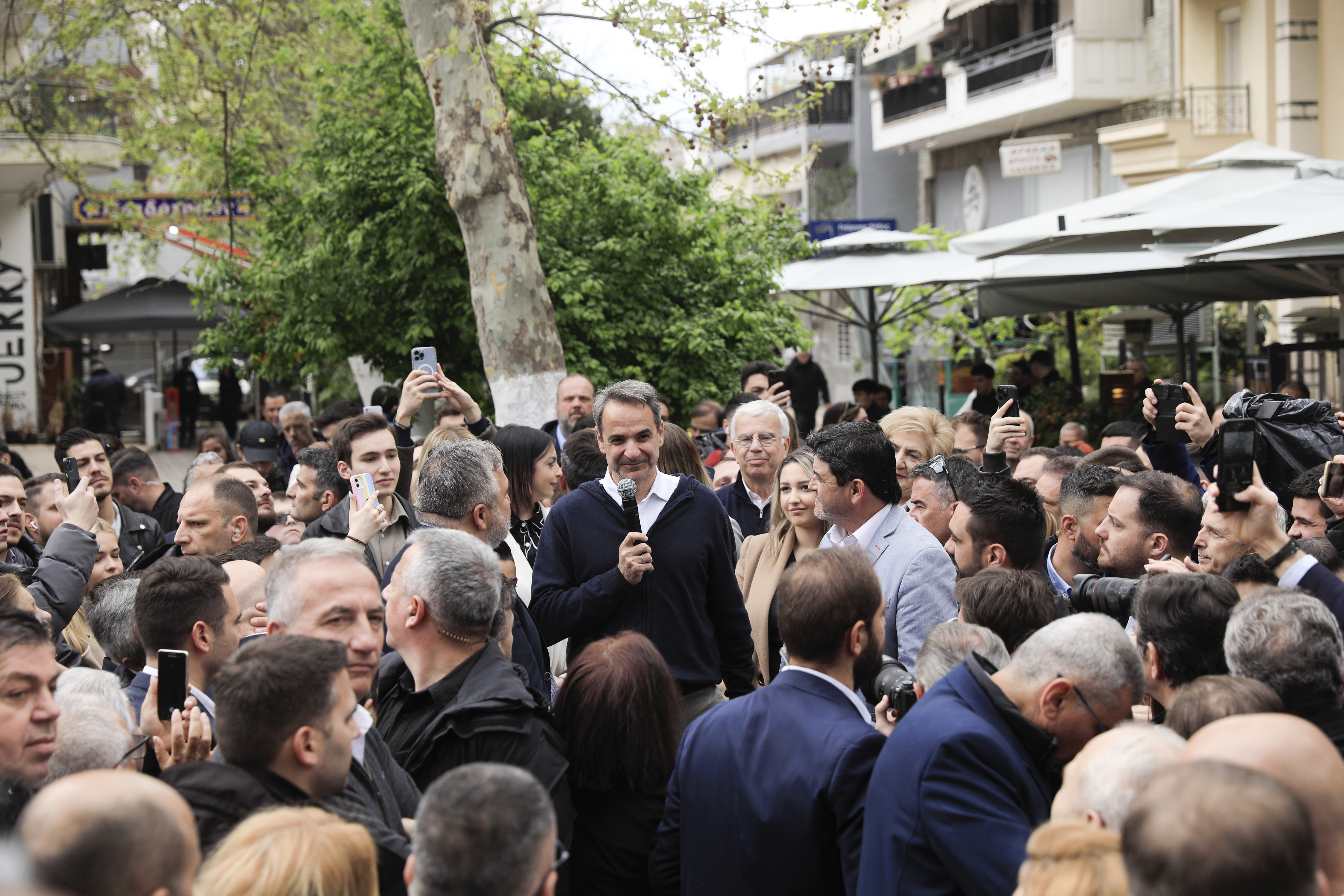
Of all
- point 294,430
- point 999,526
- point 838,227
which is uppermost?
point 838,227

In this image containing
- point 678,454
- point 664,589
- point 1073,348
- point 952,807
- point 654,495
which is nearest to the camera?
point 952,807

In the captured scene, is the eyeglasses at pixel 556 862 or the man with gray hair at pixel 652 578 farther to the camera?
the man with gray hair at pixel 652 578

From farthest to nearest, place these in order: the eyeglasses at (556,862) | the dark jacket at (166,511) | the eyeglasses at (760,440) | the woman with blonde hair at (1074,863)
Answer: the dark jacket at (166,511) → the eyeglasses at (760,440) → the eyeglasses at (556,862) → the woman with blonde hair at (1074,863)

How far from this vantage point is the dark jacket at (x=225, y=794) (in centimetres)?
252

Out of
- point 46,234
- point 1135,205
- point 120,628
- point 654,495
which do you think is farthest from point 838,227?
point 46,234

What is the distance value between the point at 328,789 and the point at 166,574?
137cm

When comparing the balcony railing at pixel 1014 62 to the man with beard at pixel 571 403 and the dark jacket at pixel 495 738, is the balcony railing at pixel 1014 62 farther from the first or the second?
the dark jacket at pixel 495 738

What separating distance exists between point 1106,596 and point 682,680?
1.54 meters

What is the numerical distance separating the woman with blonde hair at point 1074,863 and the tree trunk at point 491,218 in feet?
23.0

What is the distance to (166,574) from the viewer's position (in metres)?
3.78

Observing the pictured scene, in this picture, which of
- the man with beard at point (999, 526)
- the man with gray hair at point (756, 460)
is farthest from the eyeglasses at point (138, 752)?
the man with gray hair at point (756, 460)

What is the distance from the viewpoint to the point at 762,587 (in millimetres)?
5145

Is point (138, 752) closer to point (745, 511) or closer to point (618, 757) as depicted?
point (618, 757)

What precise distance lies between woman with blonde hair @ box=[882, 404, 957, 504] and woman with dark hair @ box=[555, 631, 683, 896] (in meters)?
3.02
